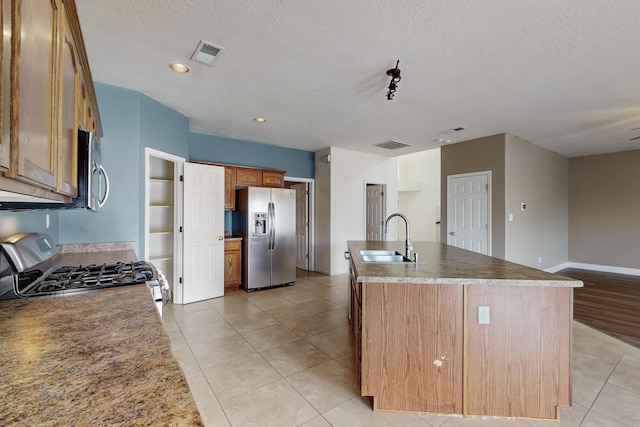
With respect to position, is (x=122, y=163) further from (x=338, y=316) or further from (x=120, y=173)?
(x=338, y=316)

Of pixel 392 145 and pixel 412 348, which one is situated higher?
pixel 392 145

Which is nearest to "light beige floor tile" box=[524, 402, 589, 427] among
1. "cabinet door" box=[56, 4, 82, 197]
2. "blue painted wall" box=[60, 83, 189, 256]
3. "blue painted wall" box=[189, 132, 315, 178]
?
"cabinet door" box=[56, 4, 82, 197]

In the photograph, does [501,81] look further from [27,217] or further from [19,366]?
[27,217]

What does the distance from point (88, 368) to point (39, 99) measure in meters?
0.75

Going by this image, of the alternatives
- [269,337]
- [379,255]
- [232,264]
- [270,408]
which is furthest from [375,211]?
[270,408]

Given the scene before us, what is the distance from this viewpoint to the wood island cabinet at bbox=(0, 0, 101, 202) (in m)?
0.60

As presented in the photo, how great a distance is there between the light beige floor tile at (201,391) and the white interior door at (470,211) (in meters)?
4.52

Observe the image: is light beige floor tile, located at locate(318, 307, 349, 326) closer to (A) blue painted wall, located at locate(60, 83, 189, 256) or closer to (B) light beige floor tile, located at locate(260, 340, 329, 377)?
(B) light beige floor tile, located at locate(260, 340, 329, 377)

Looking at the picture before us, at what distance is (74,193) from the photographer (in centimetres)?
125

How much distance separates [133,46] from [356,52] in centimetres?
177

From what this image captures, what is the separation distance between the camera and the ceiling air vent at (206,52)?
225 cm

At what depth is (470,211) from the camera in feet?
16.6

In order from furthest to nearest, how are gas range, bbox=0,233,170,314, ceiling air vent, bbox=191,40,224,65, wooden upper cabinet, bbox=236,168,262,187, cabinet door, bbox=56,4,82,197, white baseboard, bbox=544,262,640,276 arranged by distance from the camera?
white baseboard, bbox=544,262,640,276 → wooden upper cabinet, bbox=236,168,262,187 → ceiling air vent, bbox=191,40,224,65 → gas range, bbox=0,233,170,314 → cabinet door, bbox=56,4,82,197

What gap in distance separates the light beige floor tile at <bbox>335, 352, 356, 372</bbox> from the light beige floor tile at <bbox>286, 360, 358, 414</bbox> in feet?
0.12
